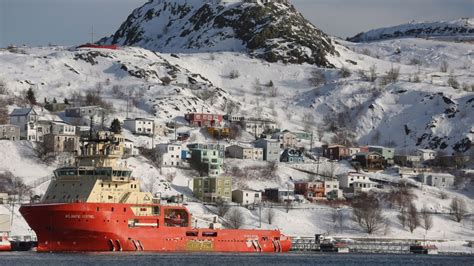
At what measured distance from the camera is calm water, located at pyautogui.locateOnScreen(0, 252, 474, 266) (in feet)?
338

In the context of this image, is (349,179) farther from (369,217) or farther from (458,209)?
(369,217)

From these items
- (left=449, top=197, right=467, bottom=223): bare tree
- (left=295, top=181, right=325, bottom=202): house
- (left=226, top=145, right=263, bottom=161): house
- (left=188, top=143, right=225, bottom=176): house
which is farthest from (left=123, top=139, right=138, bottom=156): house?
(left=449, top=197, right=467, bottom=223): bare tree

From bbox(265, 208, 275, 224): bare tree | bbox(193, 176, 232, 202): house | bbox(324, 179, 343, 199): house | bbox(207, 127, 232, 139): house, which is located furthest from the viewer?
bbox(207, 127, 232, 139): house

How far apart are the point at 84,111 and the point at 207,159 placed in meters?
25.6

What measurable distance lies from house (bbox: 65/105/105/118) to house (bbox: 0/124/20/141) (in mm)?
18779

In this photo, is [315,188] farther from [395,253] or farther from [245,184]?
[395,253]

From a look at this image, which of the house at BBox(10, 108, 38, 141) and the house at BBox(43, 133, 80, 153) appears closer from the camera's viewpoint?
the house at BBox(43, 133, 80, 153)

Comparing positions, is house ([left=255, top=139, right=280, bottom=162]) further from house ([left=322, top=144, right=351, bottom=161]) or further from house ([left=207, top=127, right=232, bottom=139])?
house ([left=322, top=144, right=351, bottom=161])

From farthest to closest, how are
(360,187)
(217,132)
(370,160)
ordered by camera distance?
(217,132), (370,160), (360,187)

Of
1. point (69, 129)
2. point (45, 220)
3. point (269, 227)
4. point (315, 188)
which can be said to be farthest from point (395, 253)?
point (69, 129)

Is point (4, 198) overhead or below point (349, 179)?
below

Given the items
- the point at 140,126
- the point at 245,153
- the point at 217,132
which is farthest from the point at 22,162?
the point at 217,132

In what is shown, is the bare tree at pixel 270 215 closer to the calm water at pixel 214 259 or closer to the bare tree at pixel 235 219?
the bare tree at pixel 235 219

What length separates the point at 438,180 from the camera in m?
182
